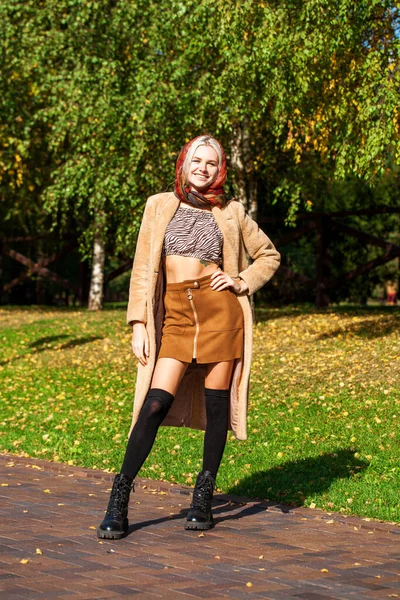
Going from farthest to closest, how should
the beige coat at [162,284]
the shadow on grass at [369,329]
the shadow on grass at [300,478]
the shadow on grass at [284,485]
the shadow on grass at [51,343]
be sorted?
the shadow on grass at [51,343] → the shadow on grass at [369,329] → the shadow on grass at [300,478] → the shadow on grass at [284,485] → the beige coat at [162,284]

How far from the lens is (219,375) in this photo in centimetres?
585

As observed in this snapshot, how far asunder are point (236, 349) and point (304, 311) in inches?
631

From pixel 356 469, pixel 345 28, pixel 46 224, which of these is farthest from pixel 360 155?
pixel 46 224

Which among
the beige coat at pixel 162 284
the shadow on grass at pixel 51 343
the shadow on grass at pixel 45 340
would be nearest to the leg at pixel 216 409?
the beige coat at pixel 162 284

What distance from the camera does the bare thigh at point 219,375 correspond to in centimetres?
584

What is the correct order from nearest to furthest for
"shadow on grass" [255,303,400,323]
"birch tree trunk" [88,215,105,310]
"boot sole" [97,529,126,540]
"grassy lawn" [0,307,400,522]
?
"boot sole" [97,529,126,540], "grassy lawn" [0,307,400,522], "shadow on grass" [255,303,400,323], "birch tree trunk" [88,215,105,310]

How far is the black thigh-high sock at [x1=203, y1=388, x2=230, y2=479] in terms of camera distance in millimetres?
5867

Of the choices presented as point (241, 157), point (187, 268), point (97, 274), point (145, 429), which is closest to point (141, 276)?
point (187, 268)

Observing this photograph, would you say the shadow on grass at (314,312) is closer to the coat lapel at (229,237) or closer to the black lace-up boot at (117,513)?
the coat lapel at (229,237)

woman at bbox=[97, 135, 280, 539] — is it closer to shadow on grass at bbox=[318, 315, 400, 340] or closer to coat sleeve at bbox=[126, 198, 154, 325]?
coat sleeve at bbox=[126, 198, 154, 325]

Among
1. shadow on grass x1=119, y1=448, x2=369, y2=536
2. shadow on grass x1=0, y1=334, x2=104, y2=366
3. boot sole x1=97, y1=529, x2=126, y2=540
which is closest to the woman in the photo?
boot sole x1=97, y1=529, x2=126, y2=540

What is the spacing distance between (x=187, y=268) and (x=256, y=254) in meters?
0.50

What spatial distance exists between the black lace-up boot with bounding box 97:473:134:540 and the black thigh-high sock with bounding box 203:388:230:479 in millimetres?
478

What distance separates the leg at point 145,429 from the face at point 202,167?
99 cm
